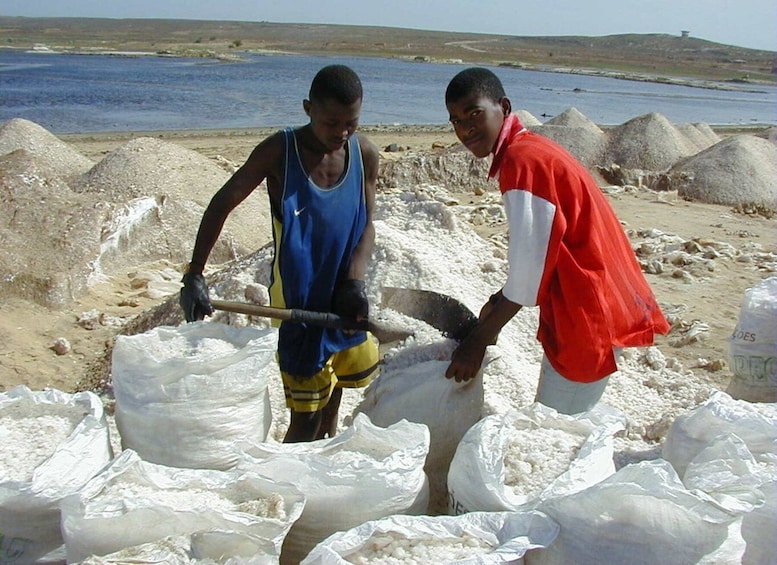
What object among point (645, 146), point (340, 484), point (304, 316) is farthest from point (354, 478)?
point (645, 146)

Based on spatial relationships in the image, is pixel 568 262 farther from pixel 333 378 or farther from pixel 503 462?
pixel 333 378

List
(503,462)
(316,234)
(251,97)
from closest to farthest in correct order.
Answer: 1. (503,462)
2. (316,234)
3. (251,97)

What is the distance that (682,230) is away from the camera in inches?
292

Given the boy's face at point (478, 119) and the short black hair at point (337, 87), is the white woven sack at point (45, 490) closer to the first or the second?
the short black hair at point (337, 87)

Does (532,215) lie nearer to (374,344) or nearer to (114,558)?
(374,344)

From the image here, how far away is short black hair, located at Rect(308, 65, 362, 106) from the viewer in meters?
2.20

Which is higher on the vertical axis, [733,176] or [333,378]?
[733,176]

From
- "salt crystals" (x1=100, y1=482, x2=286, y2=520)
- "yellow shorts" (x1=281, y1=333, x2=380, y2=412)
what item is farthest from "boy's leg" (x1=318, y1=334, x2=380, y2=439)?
"salt crystals" (x1=100, y1=482, x2=286, y2=520)

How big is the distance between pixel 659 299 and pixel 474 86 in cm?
353

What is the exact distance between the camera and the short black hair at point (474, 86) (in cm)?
213

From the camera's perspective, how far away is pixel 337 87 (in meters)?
→ 2.20

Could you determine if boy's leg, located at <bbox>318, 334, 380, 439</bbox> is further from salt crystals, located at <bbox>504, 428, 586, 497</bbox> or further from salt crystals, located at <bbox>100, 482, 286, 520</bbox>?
salt crystals, located at <bbox>100, 482, 286, 520</bbox>

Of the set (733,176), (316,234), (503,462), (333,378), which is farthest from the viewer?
(733,176)

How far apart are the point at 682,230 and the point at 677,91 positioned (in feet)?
90.7
